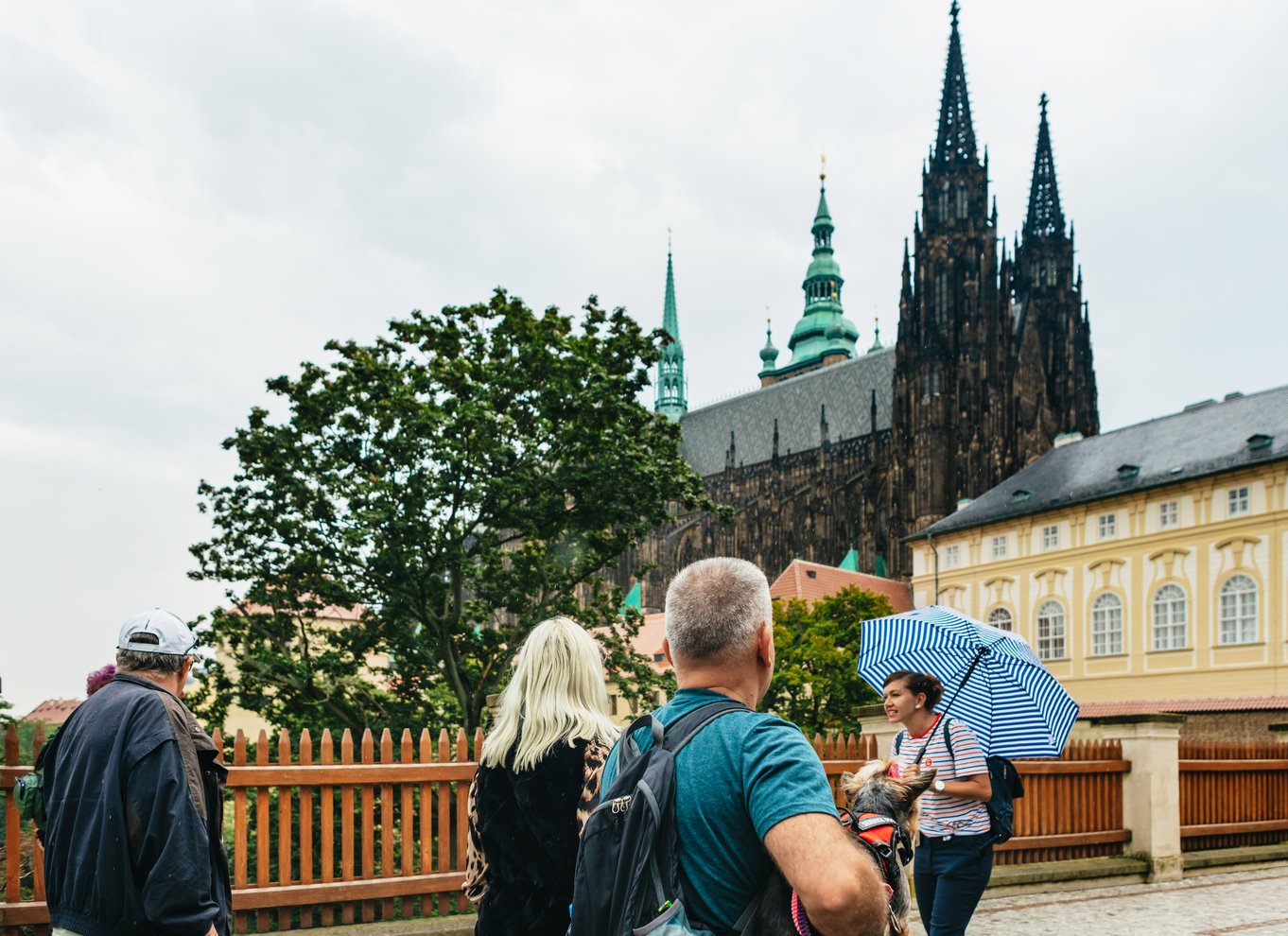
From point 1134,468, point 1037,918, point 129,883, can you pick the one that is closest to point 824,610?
point 1134,468

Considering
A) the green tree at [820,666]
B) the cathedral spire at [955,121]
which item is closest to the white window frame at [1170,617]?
the green tree at [820,666]

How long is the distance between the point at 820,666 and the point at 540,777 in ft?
122

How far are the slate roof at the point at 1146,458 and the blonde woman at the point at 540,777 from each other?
38.1 metres

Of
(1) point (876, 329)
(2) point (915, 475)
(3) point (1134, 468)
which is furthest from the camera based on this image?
(1) point (876, 329)

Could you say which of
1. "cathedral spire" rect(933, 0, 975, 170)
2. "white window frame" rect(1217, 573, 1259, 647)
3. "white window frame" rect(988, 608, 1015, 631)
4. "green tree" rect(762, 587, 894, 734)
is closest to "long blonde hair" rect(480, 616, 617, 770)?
"green tree" rect(762, 587, 894, 734)

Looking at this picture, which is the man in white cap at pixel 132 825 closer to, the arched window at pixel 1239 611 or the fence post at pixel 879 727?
the fence post at pixel 879 727

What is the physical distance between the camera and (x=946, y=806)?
474 cm

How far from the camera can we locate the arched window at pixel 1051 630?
4241cm

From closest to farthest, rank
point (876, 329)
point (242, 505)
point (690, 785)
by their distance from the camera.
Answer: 1. point (690, 785)
2. point (242, 505)
3. point (876, 329)

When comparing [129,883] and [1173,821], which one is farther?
[1173,821]

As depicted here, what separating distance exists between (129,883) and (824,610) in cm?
3991

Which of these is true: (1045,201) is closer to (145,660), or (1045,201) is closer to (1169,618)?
(1169,618)

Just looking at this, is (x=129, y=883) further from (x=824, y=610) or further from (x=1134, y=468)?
(x=1134, y=468)

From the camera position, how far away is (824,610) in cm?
4181
